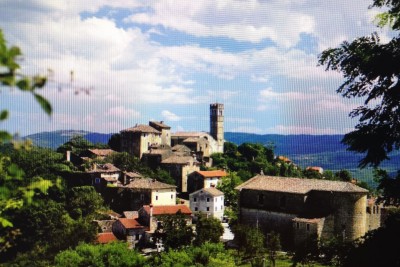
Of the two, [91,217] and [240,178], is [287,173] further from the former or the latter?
[91,217]

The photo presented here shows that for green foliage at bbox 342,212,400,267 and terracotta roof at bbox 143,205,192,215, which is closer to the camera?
green foliage at bbox 342,212,400,267

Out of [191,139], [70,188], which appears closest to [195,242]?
[70,188]

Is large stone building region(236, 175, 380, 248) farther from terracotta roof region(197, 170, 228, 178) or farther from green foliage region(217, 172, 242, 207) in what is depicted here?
terracotta roof region(197, 170, 228, 178)

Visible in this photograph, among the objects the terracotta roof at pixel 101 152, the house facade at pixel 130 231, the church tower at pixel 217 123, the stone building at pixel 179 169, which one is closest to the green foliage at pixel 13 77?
the house facade at pixel 130 231

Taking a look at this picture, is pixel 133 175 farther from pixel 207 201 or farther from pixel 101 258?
pixel 101 258

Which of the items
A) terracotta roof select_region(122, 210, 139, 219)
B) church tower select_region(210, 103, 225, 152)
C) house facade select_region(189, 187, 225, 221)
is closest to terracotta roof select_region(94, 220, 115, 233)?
terracotta roof select_region(122, 210, 139, 219)

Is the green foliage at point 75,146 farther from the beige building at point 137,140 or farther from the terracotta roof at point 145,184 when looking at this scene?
the terracotta roof at point 145,184

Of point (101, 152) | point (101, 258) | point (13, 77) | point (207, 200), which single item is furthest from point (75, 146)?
point (13, 77)
